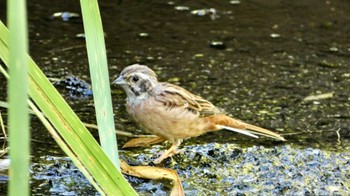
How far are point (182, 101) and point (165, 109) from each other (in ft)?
0.42

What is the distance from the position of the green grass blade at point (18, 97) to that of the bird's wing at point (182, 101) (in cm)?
279

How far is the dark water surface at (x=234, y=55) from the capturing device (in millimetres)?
5039

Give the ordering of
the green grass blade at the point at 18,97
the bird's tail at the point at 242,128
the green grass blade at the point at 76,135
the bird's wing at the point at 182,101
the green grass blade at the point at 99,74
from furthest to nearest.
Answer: the bird's tail at the point at 242,128 < the bird's wing at the point at 182,101 < the green grass blade at the point at 99,74 < the green grass blade at the point at 76,135 < the green grass blade at the point at 18,97

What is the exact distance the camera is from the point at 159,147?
4570 mm

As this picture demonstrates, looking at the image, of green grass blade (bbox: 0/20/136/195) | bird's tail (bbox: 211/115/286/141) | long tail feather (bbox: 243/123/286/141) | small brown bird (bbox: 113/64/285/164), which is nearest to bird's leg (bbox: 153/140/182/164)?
small brown bird (bbox: 113/64/285/164)

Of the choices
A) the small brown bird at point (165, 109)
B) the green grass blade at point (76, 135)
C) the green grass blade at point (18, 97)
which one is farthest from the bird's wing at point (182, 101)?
the green grass blade at point (18, 97)

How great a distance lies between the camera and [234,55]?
6305 millimetres

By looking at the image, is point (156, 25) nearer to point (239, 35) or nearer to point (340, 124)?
point (239, 35)

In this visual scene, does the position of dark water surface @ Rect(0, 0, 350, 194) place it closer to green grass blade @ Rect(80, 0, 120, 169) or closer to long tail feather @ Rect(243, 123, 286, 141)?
long tail feather @ Rect(243, 123, 286, 141)

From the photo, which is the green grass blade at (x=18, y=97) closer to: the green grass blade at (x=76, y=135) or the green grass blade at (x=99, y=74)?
the green grass blade at (x=76, y=135)

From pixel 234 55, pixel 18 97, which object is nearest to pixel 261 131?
pixel 234 55

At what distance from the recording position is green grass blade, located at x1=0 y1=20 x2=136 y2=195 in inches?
84.8

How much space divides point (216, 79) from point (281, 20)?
61.2 inches

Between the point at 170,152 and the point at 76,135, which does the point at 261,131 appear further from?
the point at 76,135
